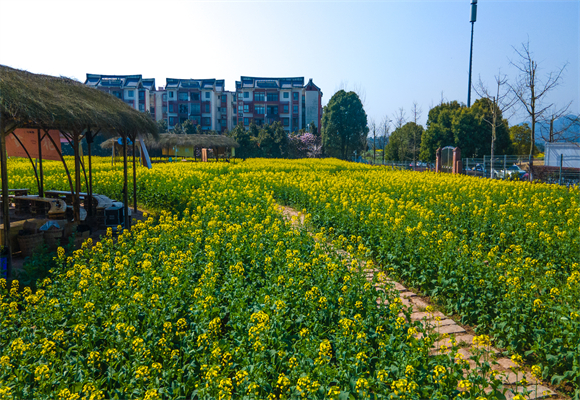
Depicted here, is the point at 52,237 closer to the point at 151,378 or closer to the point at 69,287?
the point at 69,287

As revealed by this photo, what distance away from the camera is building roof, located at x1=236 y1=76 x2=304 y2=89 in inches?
2579

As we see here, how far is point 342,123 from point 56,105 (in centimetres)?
4478

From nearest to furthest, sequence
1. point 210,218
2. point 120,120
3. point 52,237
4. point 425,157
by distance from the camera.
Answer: point 52,237 → point 210,218 → point 120,120 → point 425,157

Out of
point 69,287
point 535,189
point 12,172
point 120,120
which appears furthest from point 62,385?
point 12,172

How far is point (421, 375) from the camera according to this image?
3713 millimetres

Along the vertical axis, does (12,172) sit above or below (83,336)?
above

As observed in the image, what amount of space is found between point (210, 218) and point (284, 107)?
5803 cm

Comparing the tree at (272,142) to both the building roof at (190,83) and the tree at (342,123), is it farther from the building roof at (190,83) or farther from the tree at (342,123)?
the building roof at (190,83)

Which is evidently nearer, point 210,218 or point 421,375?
point 421,375

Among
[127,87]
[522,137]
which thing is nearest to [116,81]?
[127,87]

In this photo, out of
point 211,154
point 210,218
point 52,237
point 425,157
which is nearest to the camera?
point 52,237

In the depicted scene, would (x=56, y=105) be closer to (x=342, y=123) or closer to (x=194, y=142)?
(x=194, y=142)

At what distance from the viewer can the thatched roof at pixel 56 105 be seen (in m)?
7.21

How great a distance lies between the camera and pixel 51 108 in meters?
8.02
